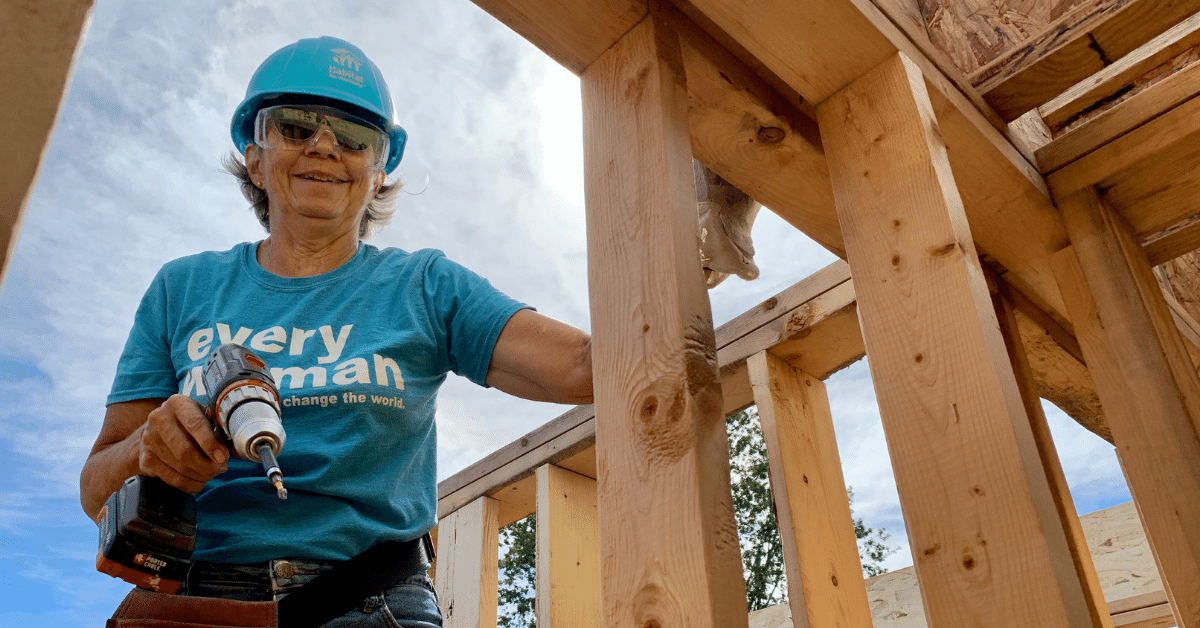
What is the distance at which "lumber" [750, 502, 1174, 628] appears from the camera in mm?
3410

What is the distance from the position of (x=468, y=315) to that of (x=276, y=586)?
1.99 feet

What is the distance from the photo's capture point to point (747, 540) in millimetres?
9461

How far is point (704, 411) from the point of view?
1139 mm

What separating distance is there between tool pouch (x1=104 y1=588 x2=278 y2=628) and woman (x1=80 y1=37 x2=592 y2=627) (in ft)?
0.18

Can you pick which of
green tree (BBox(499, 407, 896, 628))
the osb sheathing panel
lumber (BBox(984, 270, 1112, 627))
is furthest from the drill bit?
green tree (BBox(499, 407, 896, 628))

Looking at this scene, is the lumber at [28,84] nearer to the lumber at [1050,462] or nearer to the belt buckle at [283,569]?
the belt buckle at [283,569]

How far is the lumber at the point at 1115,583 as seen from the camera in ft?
11.2

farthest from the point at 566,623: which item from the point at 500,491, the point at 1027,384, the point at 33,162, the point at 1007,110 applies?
the point at 33,162

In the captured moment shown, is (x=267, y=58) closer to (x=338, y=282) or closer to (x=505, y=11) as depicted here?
(x=338, y=282)

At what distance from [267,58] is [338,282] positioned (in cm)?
61

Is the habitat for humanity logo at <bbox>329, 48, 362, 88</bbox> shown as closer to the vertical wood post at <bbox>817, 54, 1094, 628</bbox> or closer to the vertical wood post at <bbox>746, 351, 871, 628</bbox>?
the vertical wood post at <bbox>817, 54, 1094, 628</bbox>

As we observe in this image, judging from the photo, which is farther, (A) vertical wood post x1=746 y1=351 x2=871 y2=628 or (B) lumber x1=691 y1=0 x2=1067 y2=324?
(A) vertical wood post x1=746 y1=351 x2=871 y2=628

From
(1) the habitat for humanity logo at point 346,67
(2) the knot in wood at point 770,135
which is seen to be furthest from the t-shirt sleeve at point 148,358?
(2) the knot in wood at point 770,135

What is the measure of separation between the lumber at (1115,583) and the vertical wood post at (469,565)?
1.43 metres
